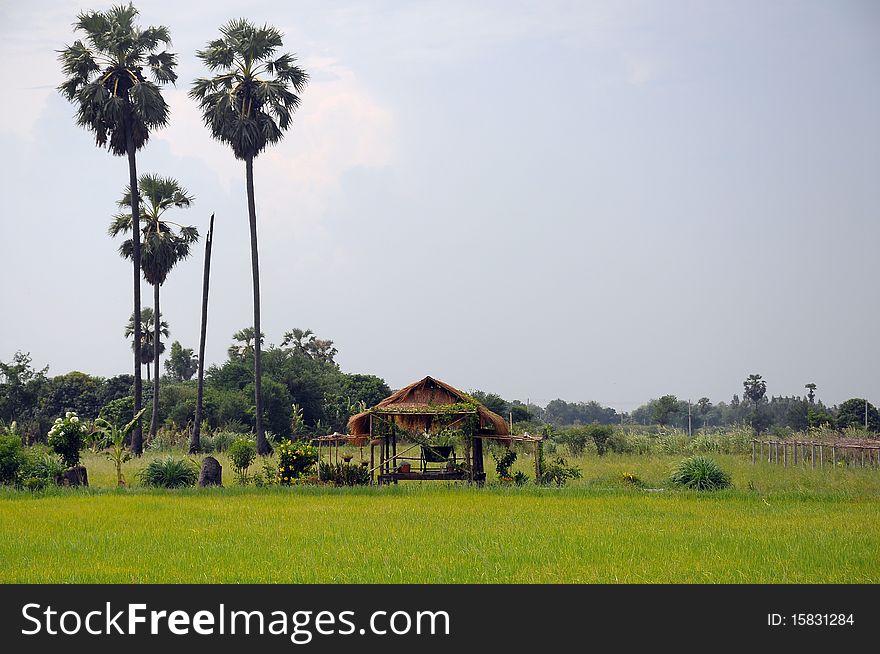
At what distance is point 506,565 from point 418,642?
3.54 metres

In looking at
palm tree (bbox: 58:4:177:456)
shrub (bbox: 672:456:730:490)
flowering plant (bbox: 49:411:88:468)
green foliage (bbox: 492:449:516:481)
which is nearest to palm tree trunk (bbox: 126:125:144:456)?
palm tree (bbox: 58:4:177:456)

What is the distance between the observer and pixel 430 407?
2412 centimetres

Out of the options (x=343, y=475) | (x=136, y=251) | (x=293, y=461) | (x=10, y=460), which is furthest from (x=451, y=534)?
(x=136, y=251)

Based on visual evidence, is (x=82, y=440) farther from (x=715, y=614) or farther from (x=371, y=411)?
(x=715, y=614)

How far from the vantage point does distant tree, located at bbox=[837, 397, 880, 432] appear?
213 feet

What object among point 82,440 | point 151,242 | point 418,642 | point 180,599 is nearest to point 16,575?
point 180,599

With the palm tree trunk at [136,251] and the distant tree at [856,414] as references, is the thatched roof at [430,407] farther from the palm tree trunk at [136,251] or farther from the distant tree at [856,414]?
the distant tree at [856,414]

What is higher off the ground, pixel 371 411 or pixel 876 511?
pixel 371 411

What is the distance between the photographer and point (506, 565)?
40.8 ft

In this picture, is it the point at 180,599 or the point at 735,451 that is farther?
the point at 735,451

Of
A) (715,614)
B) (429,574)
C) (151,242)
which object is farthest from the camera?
(151,242)

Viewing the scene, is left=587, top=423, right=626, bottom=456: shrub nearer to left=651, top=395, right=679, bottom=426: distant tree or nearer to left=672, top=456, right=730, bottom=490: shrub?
left=672, top=456, right=730, bottom=490: shrub

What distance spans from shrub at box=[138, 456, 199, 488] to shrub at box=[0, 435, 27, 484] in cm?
274

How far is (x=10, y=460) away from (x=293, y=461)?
638 cm
